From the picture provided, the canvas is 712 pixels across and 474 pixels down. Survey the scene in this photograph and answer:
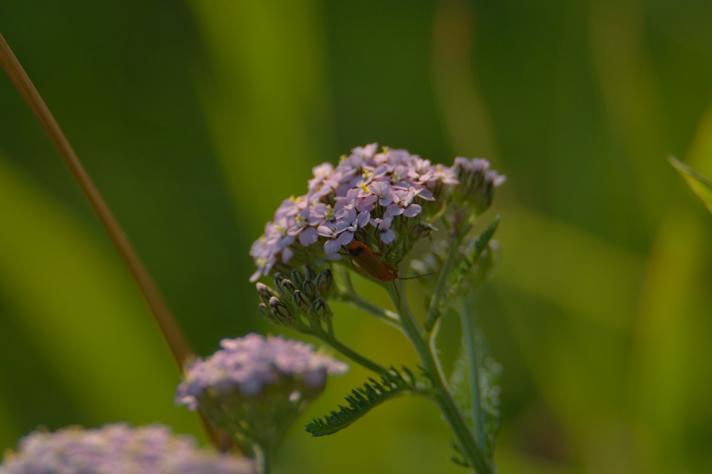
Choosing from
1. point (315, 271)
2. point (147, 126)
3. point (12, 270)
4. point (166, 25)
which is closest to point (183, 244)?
point (147, 126)

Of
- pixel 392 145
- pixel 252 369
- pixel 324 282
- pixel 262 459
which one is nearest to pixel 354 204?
pixel 324 282

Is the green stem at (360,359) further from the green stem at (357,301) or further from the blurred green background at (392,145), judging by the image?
the blurred green background at (392,145)

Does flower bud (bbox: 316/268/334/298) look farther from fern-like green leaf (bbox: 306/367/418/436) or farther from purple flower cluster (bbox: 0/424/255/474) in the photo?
purple flower cluster (bbox: 0/424/255/474)

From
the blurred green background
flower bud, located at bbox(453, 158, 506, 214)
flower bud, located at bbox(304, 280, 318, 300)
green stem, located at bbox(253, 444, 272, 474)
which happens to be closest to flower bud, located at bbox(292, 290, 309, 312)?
flower bud, located at bbox(304, 280, 318, 300)

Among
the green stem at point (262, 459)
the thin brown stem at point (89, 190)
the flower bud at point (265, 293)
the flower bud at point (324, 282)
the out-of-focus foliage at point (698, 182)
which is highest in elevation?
the thin brown stem at point (89, 190)

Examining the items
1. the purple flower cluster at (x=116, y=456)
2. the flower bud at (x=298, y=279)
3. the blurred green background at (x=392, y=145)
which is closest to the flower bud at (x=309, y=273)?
the flower bud at (x=298, y=279)

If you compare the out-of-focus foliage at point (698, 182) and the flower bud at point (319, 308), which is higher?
the flower bud at point (319, 308)

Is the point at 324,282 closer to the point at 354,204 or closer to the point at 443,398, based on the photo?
the point at 354,204
